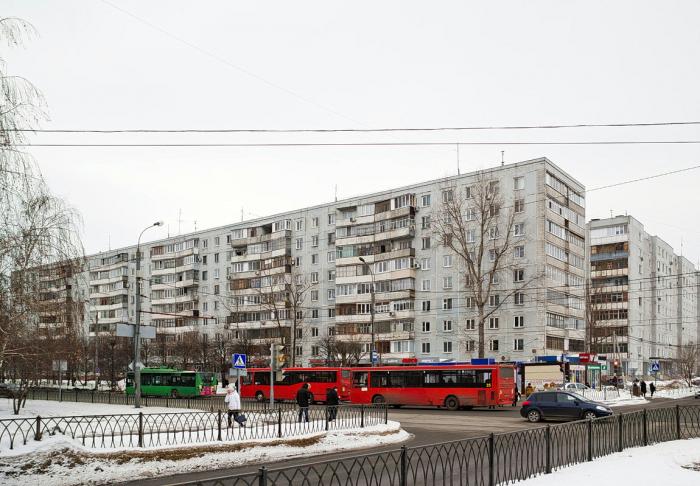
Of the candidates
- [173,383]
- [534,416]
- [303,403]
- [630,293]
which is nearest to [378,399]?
[534,416]

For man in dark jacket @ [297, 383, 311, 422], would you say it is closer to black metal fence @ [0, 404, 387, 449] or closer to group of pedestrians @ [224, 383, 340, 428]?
group of pedestrians @ [224, 383, 340, 428]

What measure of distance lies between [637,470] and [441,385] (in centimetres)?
2892

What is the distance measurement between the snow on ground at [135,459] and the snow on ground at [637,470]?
813 centimetres

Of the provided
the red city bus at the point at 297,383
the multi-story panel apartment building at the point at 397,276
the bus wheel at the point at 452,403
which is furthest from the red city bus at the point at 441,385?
the multi-story panel apartment building at the point at 397,276

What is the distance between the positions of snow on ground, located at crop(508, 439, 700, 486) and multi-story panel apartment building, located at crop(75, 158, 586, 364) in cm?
3720

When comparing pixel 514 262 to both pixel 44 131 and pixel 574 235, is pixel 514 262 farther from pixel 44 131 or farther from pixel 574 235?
pixel 44 131

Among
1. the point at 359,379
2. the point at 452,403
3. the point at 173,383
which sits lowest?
the point at 173,383

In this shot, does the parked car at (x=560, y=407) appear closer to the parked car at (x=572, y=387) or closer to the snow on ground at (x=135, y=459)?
the snow on ground at (x=135, y=459)

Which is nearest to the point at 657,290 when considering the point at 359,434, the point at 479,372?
the point at 479,372

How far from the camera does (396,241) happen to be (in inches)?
2953

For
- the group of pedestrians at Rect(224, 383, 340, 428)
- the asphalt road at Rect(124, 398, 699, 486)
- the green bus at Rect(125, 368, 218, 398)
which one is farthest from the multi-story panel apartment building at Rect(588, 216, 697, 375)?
the group of pedestrians at Rect(224, 383, 340, 428)

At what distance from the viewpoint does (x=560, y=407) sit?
3058 cm

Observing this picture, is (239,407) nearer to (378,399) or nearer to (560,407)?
(560,407)

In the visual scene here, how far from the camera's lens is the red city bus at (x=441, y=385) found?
40.2 metres
